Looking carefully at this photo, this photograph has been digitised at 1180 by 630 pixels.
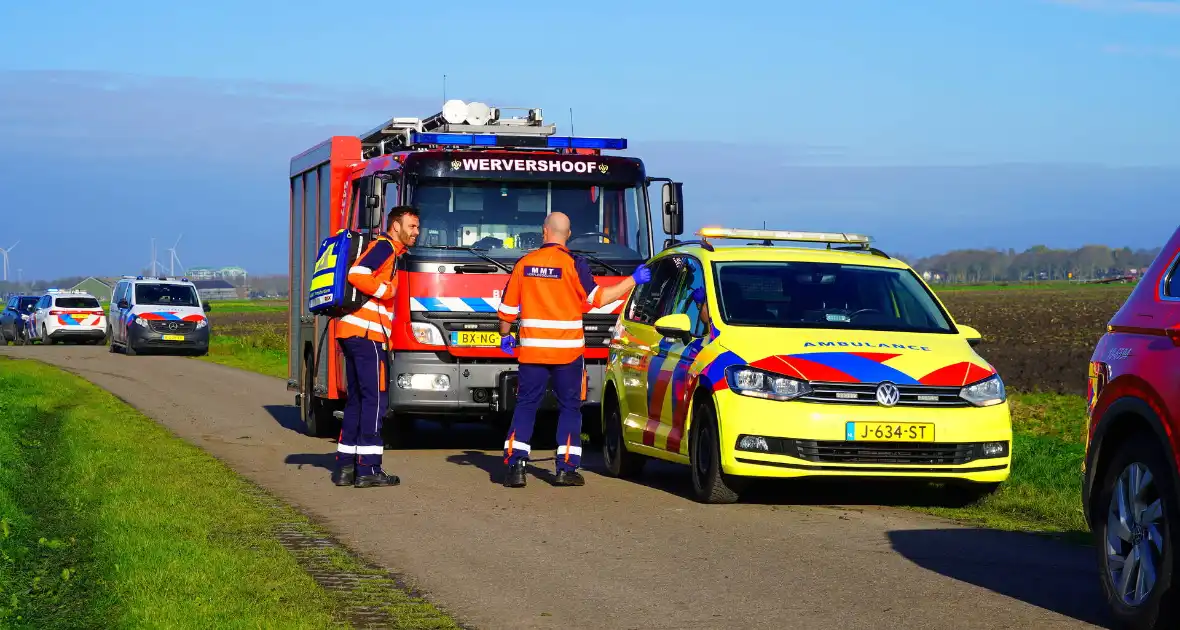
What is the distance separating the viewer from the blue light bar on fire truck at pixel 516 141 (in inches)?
604

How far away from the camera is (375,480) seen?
12.2m

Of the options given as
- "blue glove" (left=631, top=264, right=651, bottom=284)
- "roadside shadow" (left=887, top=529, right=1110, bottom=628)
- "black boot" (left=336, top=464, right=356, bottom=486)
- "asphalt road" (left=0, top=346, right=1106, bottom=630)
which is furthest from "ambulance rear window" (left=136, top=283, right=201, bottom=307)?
"roadside shadow" (left=887, top=529, right=1110, bottom=628)

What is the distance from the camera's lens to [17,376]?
27062mm

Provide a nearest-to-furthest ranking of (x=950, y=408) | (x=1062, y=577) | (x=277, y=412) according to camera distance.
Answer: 1. (x=1062, y=577)
2. (x=950, y=408)
3. (x=277, y=412)

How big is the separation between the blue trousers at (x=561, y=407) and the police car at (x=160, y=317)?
29.5 meters

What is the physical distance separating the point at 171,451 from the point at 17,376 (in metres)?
13.6

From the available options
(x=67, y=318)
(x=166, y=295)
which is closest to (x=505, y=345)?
(x=166, y=295)

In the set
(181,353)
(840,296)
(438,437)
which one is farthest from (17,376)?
(840,296)

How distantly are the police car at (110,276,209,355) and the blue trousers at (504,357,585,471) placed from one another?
96.8 feet

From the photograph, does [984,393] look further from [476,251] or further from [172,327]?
[172,327]

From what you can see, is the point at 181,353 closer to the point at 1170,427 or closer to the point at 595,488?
the point at 595,488

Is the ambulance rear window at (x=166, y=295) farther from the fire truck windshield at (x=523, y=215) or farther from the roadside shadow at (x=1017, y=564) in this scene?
the roadside shadow at (x=1017, y=564)

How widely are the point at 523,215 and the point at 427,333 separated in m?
1.46

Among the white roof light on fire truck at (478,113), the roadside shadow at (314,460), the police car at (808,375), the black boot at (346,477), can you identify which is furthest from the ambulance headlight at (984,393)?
the white roof light on fire truck at (478,113)
